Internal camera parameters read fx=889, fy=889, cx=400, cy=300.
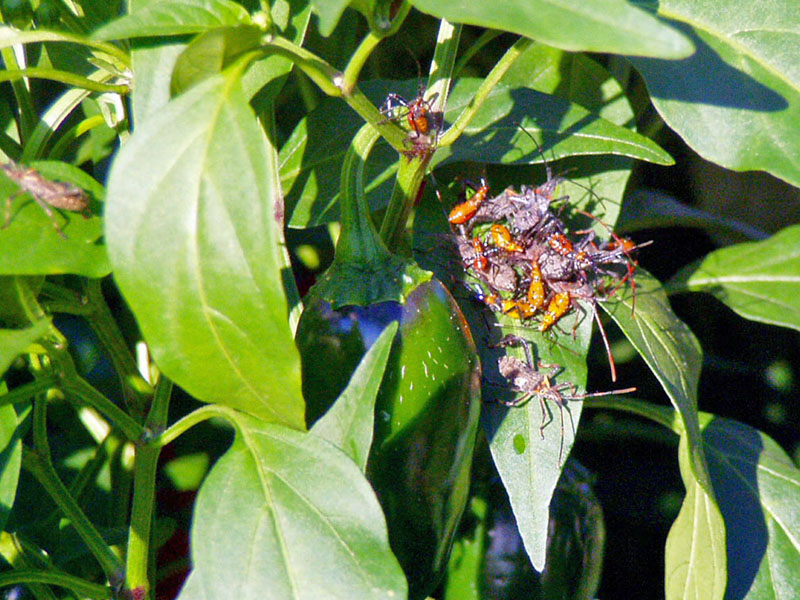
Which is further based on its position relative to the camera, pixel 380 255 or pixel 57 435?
pixel 57 435

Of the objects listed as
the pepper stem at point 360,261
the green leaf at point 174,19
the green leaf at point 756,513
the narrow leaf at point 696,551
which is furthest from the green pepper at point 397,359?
the green leaf at point 756,513

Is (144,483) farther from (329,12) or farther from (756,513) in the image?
(756,513)

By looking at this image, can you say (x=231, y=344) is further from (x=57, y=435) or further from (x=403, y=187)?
(x=57, y=435)

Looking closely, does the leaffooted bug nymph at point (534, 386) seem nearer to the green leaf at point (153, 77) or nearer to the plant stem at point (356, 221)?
the plant stem at point (356, 221)

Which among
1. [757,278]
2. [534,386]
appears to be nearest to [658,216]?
[757,278]

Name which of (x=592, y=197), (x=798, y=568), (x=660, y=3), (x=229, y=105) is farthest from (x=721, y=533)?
(x=229, y=105)
